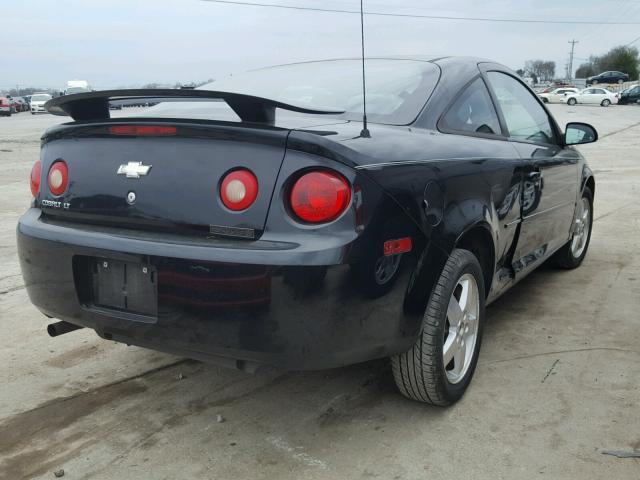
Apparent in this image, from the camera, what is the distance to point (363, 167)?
2121 millimetres

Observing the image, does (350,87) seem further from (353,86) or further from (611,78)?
(611,78)

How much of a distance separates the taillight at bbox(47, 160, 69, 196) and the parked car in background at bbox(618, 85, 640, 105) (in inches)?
2064

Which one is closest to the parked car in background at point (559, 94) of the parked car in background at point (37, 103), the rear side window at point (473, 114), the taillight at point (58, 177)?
the parked car in background at point (37, 103)

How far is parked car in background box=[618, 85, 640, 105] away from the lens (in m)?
47.8

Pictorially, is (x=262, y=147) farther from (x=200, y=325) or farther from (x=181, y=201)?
(x=200, y=325)

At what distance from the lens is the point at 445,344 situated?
8.73 feet

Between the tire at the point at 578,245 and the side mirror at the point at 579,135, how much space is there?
0.57 metres

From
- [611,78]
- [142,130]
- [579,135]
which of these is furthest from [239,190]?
[611,78]

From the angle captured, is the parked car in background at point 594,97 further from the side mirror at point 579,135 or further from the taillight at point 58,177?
the taillight at point 58,177

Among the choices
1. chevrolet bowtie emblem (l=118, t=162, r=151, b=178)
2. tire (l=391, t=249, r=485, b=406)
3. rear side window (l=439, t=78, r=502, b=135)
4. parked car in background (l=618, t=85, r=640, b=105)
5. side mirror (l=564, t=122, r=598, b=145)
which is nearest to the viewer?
chevrolet bowtie emblem (l=118, t=162, r=151, b=178)

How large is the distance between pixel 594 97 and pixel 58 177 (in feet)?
168

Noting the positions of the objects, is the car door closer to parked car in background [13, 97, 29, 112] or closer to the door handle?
the door handle

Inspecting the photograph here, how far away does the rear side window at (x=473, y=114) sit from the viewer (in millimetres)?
2919

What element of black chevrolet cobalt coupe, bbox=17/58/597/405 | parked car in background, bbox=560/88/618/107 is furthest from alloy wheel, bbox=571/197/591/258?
parked car in background, bbox=560/88/618/107
